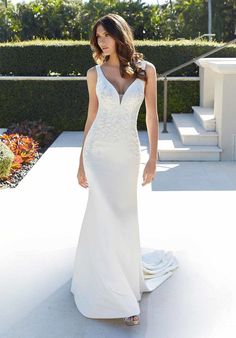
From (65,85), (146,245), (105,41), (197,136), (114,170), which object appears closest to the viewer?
(105,41)

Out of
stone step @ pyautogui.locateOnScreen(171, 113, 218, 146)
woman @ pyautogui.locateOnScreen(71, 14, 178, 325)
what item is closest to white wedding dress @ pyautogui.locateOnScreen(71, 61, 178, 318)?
woman @ pyautogui.locateOnScreen(71, 14, 178, 325)

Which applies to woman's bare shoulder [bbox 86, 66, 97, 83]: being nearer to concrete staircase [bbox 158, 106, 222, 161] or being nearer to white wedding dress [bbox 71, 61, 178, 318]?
white wedding dress [bbox 71, 61, 178, 318]

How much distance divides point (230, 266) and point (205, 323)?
2.80 feet

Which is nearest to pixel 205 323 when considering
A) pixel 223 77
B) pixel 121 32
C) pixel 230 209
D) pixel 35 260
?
pixel 35 260

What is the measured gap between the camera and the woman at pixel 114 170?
9.18ft

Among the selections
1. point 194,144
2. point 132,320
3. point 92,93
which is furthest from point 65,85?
point 132,320

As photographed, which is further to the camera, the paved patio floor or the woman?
the paved patio floor

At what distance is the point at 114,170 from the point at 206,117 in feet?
19.5

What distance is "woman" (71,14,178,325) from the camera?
2.80 m

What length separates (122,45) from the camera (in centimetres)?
275

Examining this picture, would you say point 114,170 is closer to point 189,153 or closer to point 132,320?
point 132,320

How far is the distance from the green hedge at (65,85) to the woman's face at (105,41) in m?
7.81

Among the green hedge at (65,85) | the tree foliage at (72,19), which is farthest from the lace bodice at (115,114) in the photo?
the tree foliage at (72,19)

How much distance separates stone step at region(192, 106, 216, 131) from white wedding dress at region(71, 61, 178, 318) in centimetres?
535
